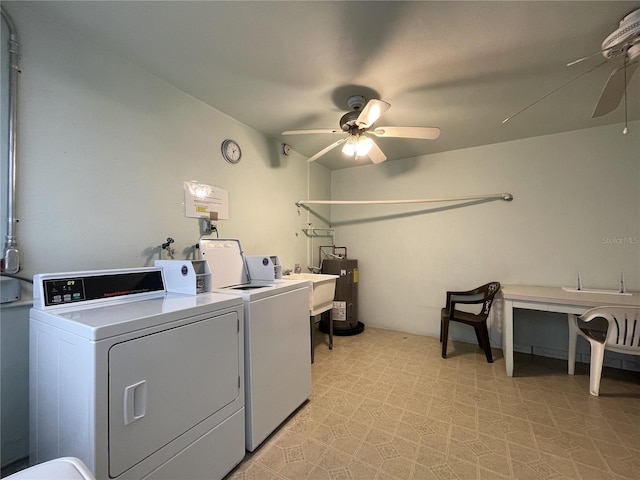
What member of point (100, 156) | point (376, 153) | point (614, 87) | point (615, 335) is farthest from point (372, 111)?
point (615, 335)

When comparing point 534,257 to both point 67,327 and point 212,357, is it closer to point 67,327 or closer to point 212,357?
point 212,357

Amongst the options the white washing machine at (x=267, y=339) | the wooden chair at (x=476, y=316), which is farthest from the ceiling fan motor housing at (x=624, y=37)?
the white washing machine at (x=267, y=339)

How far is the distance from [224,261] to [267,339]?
821mm

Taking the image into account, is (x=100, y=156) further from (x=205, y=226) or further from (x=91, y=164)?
(x=205, y=226)

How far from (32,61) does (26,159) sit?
526 mm

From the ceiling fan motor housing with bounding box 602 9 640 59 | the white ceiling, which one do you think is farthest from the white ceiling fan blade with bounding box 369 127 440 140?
the ceiling fan motor housing with bounding box 602 9 640 59

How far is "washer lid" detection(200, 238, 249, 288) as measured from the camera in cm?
204

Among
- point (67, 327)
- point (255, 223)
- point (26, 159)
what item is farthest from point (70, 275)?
point (255, 223)

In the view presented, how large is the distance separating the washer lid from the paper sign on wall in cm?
25

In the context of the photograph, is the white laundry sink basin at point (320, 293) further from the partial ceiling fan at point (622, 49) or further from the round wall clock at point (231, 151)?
the partial ceiling fan at point (622, 49)

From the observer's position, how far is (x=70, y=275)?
1.28 m

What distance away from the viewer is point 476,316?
2.82 m

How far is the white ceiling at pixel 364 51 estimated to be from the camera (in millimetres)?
1320

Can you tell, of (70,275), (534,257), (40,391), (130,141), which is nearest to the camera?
(40,391)
